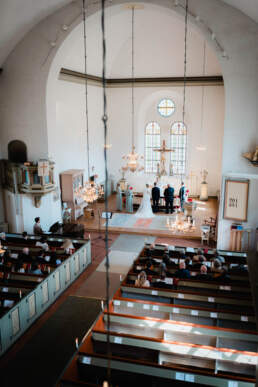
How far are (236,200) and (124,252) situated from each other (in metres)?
4.66

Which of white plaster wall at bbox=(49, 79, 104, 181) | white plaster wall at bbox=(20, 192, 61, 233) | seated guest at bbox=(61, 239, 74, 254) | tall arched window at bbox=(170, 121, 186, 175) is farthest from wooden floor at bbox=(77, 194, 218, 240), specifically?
seated guest at bbox=(61, 239, 74, 254)

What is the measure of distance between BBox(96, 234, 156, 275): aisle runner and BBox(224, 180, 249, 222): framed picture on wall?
3.28 metres

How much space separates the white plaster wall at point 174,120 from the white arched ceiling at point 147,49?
1.10m

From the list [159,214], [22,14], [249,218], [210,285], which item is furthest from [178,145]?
[210,285]

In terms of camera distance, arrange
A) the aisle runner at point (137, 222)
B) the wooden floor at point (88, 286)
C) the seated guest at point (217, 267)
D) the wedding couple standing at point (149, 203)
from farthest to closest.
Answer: the wedding couple standing at point (149, 203), the aisle runner at point (137, 222), the seated guest at point (217, 267), the wooden floor at point (88, 286)

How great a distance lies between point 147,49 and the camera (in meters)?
18.8

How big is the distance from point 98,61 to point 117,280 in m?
12.3

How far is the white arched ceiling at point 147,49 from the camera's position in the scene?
1617 centimetres

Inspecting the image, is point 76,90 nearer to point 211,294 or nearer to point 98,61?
point 98,61

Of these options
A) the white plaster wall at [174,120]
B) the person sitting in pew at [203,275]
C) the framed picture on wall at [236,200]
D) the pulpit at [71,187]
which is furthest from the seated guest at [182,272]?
the white plaster wall at [174,120]

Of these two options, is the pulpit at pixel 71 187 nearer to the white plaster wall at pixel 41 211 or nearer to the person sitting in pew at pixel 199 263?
the white plaster wall at pixel 41 211

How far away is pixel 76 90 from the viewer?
1691 centimetres

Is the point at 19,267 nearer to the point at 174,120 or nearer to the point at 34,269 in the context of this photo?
the point at 34,269

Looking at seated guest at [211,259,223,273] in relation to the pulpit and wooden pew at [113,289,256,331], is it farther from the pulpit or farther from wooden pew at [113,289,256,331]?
the pulpit
